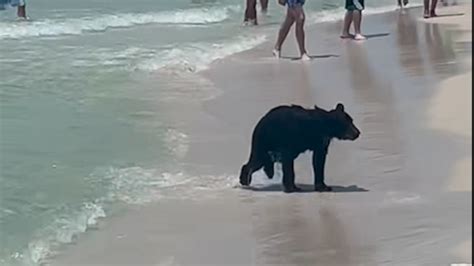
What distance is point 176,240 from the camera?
7.12 metres

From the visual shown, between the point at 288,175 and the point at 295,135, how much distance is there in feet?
0.98

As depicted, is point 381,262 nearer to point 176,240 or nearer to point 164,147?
point 176,240

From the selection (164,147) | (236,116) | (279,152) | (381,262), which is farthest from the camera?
(236,116)

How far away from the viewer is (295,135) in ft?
25.7

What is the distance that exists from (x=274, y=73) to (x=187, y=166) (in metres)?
5.31

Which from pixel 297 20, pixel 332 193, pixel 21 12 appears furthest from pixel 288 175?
pixel 21 12

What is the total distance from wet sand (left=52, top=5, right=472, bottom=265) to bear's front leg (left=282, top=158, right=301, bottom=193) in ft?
0.21

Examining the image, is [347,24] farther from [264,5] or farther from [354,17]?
[264,5]

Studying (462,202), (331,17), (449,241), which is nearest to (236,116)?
(462,202)

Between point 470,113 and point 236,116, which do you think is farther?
point 236,116

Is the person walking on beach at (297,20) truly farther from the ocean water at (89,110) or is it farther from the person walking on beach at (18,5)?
the person walking on beach at (18,5)

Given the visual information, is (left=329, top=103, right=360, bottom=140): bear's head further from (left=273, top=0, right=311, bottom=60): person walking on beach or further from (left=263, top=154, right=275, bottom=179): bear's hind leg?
(left=273, top=0, right=311, bottom=60): person walking on beach

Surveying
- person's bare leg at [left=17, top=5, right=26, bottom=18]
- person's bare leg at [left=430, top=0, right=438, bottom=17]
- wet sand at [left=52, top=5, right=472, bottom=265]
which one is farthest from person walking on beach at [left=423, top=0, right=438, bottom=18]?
person's bare leg at [left=17, top=5, right=26, bottom=18]

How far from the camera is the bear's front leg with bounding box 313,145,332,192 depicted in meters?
7.95
